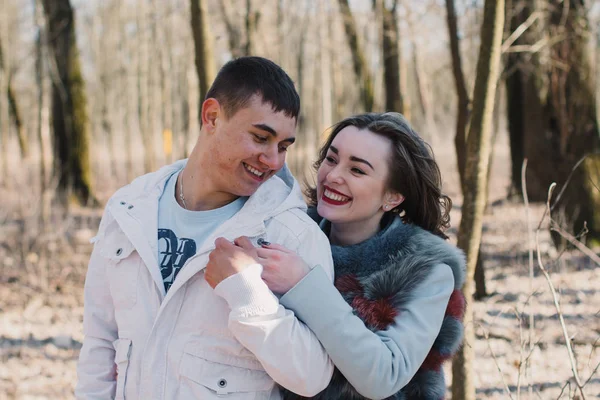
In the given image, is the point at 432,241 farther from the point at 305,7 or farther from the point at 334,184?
the point at 305,7

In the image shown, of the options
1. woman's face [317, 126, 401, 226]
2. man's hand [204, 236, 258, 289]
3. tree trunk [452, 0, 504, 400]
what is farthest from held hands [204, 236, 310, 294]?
tree trunk [452, 0, 504, 400]

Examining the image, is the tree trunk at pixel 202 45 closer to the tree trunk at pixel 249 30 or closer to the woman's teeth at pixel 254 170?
the woman's teeth at pixel 254 170

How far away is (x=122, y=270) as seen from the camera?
2.16m

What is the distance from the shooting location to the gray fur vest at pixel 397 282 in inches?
82.4

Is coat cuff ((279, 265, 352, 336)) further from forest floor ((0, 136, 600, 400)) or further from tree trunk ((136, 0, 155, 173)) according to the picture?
tree trunk ((136, 0, 155, 173))

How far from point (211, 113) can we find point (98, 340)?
2.89 feet

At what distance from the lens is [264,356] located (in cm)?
182

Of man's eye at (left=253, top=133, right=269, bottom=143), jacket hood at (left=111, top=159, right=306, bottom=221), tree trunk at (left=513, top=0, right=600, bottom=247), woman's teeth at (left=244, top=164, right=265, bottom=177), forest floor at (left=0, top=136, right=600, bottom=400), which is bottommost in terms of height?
forest floor at (left=0, top=136, right=600, bottom=400)

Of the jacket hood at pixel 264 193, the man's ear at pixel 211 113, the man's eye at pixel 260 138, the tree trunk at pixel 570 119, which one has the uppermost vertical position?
the man's ear at pixel 211 113

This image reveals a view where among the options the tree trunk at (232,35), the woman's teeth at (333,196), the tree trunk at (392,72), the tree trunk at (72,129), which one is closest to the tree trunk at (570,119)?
the tree trunk at (392,72)

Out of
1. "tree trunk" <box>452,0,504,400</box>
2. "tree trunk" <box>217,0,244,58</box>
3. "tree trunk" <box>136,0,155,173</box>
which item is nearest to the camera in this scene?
"tree trunk" <box>452,0,504,400</box>

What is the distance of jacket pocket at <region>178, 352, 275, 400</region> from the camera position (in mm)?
1961

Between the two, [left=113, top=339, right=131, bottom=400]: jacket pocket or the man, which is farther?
[left=113, top=339, right=131, bottom=400]: jacket pocket

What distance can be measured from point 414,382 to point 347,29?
1118 centimetres
